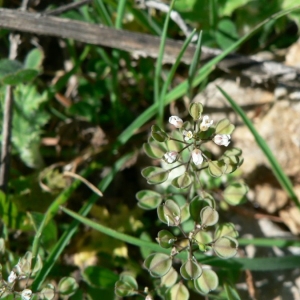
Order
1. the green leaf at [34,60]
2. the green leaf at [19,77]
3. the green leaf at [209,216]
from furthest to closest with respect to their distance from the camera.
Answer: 1. the green leaf at [34,60]
2. the green leaf at [19,77]
3. the green leaf at [209,216]

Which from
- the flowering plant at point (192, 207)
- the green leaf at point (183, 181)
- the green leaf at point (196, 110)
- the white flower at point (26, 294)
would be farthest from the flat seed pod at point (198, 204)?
the white flower at point (26, 294)

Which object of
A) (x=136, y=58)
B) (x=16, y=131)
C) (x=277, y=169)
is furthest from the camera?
(x=136, y=58)

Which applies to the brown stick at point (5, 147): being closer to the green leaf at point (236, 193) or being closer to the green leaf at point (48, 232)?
the green leaf at point (48, 232)

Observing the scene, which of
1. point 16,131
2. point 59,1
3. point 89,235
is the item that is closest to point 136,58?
point 59,1

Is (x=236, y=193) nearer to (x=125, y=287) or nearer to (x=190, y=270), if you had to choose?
(x=190, y=270)

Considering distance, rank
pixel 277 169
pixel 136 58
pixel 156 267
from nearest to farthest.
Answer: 1. pixel 156 267
2. pixel 277 169
3. pixel 136 58

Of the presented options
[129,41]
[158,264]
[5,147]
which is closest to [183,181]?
[158,264]

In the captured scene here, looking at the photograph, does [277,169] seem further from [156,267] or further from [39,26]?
[39,26]

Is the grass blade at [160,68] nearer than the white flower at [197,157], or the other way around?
the white flower at [197,157]
